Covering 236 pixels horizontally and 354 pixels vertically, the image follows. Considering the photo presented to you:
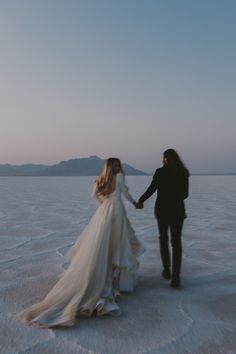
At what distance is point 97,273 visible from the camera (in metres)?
3.56

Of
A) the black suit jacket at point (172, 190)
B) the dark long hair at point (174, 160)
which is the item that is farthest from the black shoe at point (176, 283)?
the dark long hair at point (174, 160)

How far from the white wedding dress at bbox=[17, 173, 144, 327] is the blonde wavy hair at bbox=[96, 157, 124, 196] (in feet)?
0.19

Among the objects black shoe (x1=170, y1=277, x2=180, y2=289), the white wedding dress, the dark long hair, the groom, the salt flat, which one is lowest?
the salt flat

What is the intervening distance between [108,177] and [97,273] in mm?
956

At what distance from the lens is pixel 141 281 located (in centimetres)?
443

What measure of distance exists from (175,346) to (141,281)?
167 cm

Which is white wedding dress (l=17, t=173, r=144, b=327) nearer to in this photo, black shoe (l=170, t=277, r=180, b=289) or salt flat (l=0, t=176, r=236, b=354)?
salt flat (l=0, t=176, r=236, b=354)

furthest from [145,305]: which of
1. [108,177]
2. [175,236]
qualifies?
[108,177]

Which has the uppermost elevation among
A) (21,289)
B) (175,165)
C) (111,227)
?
(175,165)

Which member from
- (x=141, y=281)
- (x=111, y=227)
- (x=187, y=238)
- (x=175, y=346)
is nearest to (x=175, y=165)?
(x=111, y=227)

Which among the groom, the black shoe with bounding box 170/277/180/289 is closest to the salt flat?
the black shoe with bounding box 170/277/180/289

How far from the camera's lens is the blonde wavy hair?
387cm

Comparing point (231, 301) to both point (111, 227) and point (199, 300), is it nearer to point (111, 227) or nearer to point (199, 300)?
point (199, 300)

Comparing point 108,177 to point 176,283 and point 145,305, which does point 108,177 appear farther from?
point 176,283
